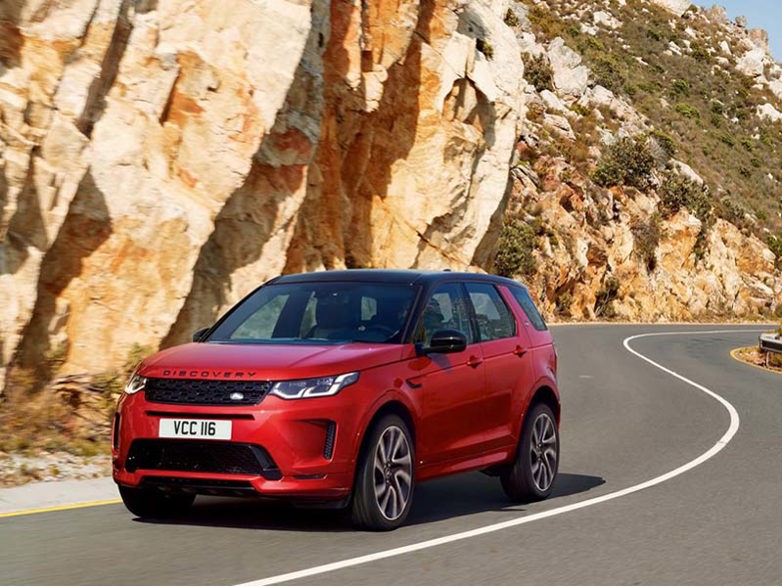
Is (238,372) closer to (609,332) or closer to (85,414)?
(85,414)

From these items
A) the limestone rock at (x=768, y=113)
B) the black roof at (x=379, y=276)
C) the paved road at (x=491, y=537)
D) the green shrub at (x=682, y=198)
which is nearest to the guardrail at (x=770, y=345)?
the paved road at (x=491, y=537)

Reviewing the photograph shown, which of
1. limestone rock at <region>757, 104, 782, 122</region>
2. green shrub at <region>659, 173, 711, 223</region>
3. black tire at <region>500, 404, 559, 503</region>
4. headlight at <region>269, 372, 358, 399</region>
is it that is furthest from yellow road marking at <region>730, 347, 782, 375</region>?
limestone rock at <region>757, 104, 782, 122</region>

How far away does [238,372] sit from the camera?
7.69 m

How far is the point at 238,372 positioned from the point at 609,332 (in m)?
38.4

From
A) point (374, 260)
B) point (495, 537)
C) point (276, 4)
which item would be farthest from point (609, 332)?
point (495, 537)

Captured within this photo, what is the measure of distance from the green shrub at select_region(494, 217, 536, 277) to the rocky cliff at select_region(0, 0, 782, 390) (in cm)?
1727

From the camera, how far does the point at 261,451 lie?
298 inches

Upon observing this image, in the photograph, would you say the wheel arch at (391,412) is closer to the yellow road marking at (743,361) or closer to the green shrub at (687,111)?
the yellow road marking at (743,361)

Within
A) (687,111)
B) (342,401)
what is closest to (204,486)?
(342,401)

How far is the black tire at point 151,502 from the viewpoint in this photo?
834 centimetres

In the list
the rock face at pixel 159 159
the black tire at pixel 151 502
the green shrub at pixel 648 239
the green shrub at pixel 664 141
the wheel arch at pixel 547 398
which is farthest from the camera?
the green shrub at pixel 664 141

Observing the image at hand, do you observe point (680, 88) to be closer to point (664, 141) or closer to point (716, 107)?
point (716, 107)

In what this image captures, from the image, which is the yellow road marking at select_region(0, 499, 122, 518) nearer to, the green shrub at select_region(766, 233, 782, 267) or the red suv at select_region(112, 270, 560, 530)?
the red suv at select_region(112, 270, 560, 530)

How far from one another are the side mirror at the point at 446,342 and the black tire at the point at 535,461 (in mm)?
1605
